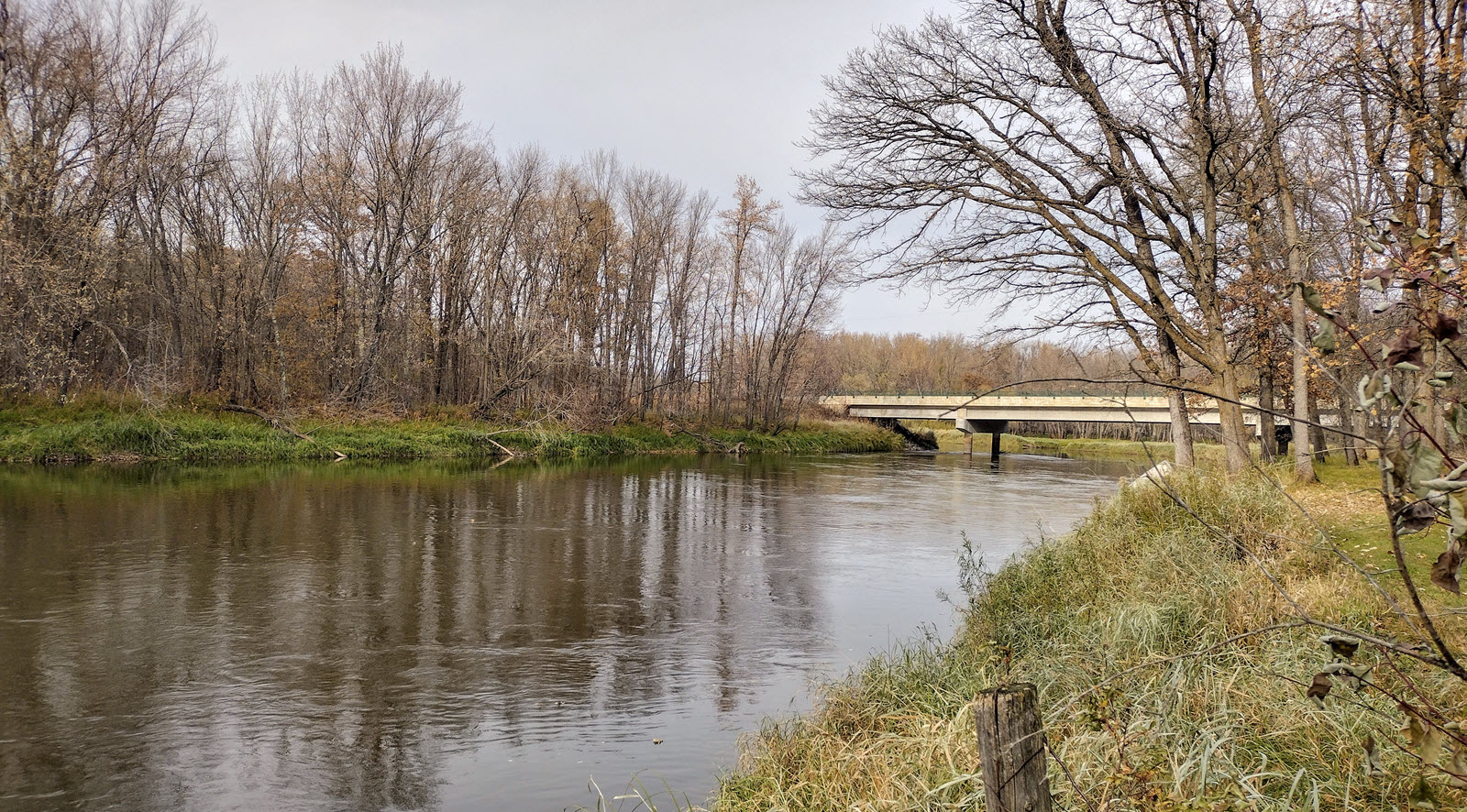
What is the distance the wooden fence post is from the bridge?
3146 cm

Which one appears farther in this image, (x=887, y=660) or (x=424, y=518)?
(x=424, y=518)

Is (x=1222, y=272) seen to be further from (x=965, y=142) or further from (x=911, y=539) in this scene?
(x=911, y=539)

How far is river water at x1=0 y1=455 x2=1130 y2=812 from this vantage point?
5965 mm

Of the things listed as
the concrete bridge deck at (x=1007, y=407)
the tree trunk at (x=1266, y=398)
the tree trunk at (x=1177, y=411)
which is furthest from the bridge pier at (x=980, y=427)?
the tree trunk at (x=1177, y=411)

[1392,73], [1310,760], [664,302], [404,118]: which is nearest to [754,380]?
[664,302]

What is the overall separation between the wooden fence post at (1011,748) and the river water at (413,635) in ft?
11.0

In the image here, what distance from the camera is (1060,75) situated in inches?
539

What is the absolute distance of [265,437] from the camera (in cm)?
2645

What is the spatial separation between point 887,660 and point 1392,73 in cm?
957

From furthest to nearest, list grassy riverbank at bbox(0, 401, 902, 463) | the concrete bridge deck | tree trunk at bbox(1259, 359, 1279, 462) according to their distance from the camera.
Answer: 1. the concrete bridge deck
2. grassy riverbank at bbox(0, 401, 902, 463)
3. tree trunk at bbox(1259, 359, 1279, 462)

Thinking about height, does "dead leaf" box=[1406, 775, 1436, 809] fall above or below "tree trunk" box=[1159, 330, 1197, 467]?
below

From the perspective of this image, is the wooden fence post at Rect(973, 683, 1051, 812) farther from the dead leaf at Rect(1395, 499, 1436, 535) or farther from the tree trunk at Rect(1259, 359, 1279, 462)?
the tree trunk at Rect(1259, 359, 1279, 462)

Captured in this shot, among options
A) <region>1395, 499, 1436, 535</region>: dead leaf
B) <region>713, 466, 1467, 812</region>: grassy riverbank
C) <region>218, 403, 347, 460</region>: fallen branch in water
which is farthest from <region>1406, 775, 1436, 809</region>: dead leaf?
<region>218, 403, 347, 460</region>: fallen branch in water

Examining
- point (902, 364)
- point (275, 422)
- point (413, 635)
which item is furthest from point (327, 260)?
point (902, 364)
